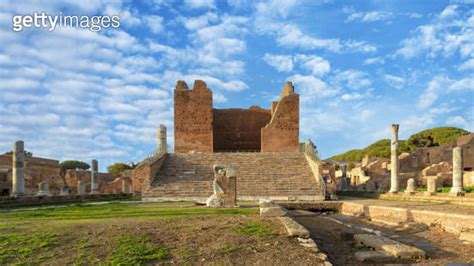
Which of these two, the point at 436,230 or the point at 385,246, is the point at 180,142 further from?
the point at 385,246

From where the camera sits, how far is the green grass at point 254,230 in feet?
23.2

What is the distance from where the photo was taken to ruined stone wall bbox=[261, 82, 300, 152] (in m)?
33.2

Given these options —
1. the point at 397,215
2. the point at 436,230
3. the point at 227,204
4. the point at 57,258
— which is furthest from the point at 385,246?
the point at 227,204

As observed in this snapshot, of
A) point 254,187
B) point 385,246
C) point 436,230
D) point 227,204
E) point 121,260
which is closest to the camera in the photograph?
point 121,260

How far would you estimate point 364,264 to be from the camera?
6.45 m

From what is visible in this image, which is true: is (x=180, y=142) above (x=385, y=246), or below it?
above

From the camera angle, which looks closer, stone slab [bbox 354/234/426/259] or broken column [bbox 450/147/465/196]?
stone slab [bbox 354/234/426/259]

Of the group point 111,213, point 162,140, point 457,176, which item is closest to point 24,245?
point 111,213

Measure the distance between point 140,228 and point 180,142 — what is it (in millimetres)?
26809

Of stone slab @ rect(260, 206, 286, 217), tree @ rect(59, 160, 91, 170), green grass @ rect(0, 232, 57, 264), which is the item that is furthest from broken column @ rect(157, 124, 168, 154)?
tree @ rect(59, 160, 91, 170)

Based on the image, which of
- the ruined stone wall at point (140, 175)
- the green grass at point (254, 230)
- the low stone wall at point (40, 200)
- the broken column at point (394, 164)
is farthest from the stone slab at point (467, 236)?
the ruined stone wall at point (140, 175)

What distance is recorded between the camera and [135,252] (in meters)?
5.88

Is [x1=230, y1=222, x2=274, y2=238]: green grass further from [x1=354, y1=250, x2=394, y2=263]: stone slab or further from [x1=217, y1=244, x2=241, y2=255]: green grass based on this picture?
[x1=354, y1=250, x2=394, y2=263]: stone slab

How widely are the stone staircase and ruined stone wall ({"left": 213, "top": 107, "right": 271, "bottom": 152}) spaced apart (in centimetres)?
1268
